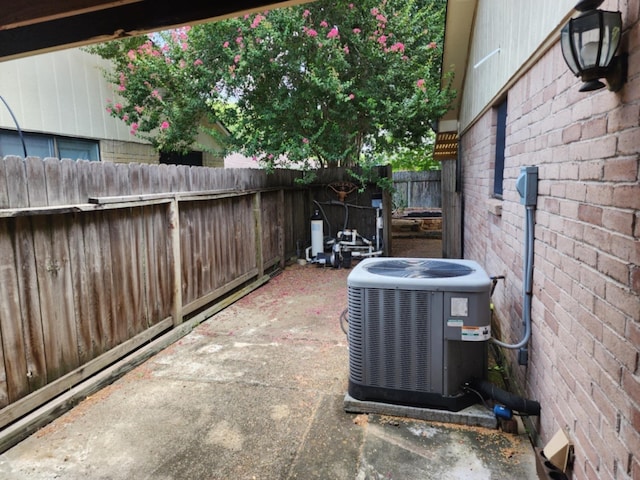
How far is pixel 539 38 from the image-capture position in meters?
2.50

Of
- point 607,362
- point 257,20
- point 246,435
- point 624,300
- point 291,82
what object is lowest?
point 246,435

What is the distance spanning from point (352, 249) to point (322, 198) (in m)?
1.40

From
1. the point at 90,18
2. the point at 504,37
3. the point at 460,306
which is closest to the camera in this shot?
the point at 90,18

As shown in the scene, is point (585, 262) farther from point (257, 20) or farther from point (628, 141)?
point (257, 20)

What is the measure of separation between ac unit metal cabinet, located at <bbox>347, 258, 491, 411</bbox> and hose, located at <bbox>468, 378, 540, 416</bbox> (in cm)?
7

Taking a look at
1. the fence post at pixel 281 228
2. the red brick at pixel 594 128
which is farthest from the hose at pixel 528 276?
the fence post at pixel 281 228

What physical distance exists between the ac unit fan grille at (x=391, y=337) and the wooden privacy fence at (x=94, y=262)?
207 centimetres

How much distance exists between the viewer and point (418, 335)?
271 centimetres

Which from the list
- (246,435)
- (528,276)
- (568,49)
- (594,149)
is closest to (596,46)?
(568,49)

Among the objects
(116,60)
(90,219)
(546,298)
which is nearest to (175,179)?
(90,219)

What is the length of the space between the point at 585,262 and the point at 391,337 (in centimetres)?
131

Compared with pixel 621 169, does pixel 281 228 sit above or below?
below

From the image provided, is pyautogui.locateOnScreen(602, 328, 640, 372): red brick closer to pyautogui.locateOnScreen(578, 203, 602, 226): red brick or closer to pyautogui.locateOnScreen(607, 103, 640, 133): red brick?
pyautogui.locateOnScreen(578, 203, 602, 226): red brick

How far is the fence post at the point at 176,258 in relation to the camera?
4.36 m
